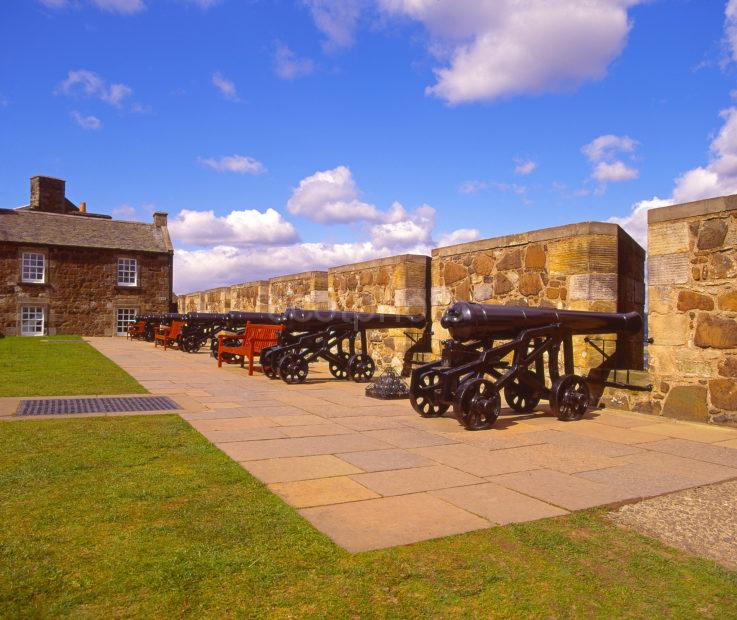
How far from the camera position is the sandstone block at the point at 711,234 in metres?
6.26

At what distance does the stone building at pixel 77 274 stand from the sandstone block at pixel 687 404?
90.3ft

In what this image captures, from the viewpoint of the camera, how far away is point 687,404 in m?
6.50


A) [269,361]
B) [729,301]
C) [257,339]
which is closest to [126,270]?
[257,339]

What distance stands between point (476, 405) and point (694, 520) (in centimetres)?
254

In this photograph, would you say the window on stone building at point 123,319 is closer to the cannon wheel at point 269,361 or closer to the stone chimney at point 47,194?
the stone chimney at point 47,194

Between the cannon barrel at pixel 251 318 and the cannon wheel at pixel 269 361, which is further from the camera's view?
the cannon barrel at pixel 251 318

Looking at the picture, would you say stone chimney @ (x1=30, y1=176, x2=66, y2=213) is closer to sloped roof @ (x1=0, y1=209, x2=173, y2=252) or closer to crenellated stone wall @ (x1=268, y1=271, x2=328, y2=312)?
sloped roof @ (x1=0, y1=209, x2=173, y2=252)

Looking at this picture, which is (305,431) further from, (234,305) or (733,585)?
(234,305)

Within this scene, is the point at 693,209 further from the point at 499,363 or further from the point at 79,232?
the point at 79,232

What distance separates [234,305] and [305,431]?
49.9 feet

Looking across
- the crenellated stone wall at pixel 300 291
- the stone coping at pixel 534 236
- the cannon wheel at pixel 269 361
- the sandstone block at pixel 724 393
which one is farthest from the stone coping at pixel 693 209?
the crenellated stone wall at pixel 300 291

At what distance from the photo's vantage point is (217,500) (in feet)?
11.5

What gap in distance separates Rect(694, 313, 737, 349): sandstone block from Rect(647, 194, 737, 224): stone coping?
103 centimetres

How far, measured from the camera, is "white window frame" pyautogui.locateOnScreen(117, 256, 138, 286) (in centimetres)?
3014
